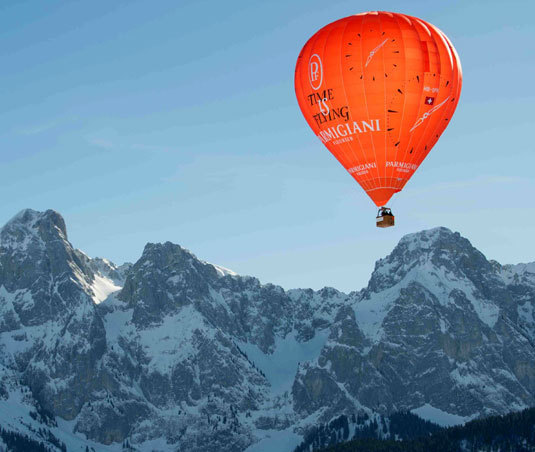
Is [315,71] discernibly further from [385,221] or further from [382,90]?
[385,221]

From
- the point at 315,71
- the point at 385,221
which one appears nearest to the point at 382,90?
the point at 315,71

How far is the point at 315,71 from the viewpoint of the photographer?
367ft

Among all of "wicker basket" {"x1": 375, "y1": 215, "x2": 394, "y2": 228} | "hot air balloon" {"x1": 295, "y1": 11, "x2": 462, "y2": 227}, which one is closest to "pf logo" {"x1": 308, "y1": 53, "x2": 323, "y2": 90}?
"hot air balloon" {"x1": 295, "y1": 11, "x2": 462, "y2": 227}

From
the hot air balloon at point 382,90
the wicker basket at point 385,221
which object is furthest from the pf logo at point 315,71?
the wicker basket at point 385,221

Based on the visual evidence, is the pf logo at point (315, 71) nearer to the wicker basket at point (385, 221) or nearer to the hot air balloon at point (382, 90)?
the hot air balloon at point (382, 90)

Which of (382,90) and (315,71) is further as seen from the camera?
(315,71)

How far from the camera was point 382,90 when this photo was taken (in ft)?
356

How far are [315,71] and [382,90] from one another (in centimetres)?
762

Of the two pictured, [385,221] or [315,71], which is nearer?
[385,221]

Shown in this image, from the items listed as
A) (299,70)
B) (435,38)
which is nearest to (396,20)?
(435,38)

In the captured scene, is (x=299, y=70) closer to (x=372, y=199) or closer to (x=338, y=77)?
(x=338, y=77)

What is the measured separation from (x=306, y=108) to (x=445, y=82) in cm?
1482

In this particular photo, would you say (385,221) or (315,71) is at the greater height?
(315,71)

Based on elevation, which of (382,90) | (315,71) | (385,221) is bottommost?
(385,221)
